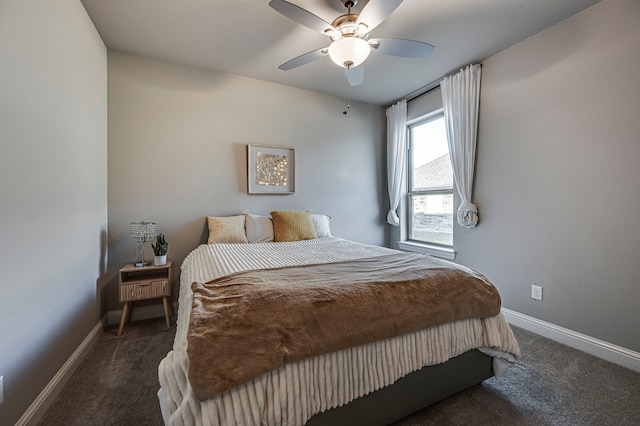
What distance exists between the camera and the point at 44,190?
4.75ft

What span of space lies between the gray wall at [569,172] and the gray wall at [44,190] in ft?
11.3

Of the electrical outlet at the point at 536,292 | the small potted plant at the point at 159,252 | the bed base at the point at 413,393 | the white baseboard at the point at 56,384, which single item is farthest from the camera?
the small potted plant at the point at 159,252

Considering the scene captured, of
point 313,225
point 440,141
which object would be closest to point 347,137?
point 440,141

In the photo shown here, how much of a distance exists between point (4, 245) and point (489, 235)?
3.47 metres

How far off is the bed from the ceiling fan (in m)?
1.37

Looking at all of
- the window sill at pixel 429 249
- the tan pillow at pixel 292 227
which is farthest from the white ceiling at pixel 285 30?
the window sill at pixel 429 249

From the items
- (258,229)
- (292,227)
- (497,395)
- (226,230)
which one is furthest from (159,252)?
(497,395)

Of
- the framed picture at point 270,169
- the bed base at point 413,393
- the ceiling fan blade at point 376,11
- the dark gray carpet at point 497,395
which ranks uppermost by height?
the ceiling fan blade at point 376,11

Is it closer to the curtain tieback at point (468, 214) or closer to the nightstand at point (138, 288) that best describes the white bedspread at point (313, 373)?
the nightstand at point (138, 288)

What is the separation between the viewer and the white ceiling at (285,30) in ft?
6.38

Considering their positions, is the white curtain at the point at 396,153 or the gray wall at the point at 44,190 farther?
the white curtain at the point at 396,153

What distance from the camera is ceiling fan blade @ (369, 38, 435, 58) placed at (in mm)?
1810

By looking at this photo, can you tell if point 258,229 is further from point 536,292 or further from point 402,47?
point 536,292

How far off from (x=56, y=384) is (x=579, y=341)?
11.6 ft
